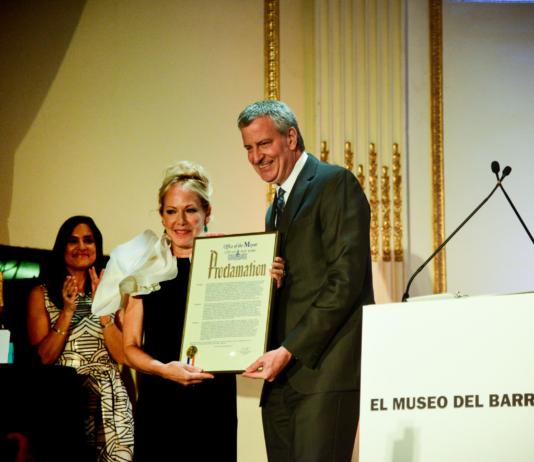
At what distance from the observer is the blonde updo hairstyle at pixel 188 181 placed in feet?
9.02

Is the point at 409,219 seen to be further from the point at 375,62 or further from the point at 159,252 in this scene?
the point at 159,252

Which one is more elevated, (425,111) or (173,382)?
(425,111)

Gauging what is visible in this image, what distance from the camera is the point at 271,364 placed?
2123 millimetres

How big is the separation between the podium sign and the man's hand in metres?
0.50

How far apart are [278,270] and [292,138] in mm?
557

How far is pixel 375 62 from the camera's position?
14.5 ft

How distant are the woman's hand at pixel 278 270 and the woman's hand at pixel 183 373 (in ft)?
1.39

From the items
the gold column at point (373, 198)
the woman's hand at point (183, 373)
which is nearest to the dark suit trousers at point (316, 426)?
the woman's hand at point (183, 373)

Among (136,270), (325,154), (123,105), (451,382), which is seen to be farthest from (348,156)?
(451,382)

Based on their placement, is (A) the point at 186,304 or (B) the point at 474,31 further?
(B) the point at 474,31

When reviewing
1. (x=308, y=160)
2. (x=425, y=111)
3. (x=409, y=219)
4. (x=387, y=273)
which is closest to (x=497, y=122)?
(x=425, y=111)

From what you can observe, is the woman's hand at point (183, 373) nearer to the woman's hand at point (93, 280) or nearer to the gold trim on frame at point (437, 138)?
the woman's hand at point (93, 280)

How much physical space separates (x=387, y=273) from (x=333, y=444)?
2.28 metres

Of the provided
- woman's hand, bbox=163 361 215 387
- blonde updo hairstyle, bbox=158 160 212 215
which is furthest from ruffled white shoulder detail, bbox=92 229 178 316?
woman's hand, bbox=163 361 215 387
